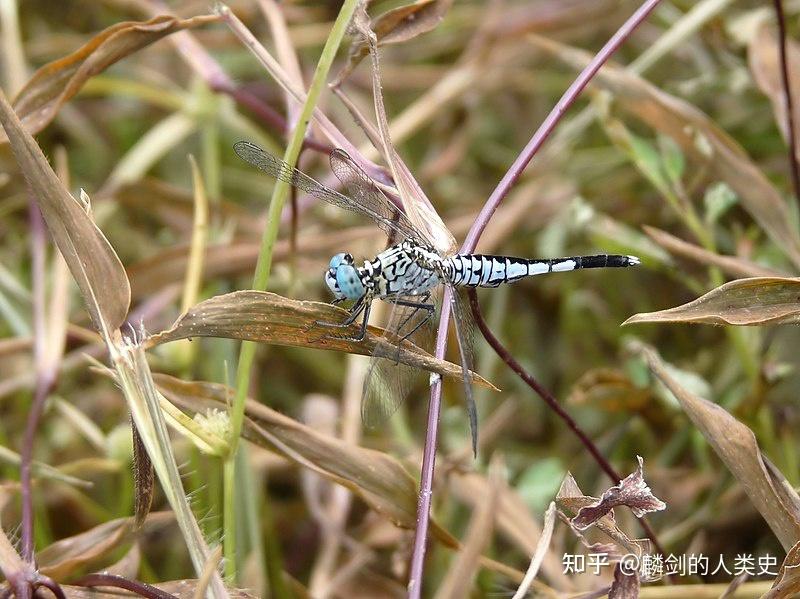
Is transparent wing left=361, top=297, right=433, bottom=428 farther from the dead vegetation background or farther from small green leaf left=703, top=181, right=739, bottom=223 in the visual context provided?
small green leaf left=703, top=181, right=739, bottom=223

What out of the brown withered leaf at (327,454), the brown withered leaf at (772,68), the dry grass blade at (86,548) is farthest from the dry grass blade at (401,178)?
the brown withered leaf at (772,68)

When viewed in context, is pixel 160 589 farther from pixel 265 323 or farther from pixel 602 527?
pixel 602 527

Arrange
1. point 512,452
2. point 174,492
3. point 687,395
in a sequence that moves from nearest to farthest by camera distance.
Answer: point 174,492
point 687,395
point 512,452

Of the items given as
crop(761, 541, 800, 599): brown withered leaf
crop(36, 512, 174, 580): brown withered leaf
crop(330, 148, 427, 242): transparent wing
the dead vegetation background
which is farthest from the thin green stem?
crop(761, 541, 800, 599): brown withered leaf

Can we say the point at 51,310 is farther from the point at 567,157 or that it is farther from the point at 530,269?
the point at 567,157

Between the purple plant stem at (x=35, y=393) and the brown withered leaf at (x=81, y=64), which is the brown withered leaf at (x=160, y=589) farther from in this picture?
the brown withered leaf at (x=81, y=64)

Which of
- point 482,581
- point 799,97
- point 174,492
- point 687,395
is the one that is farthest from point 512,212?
point 174,492
